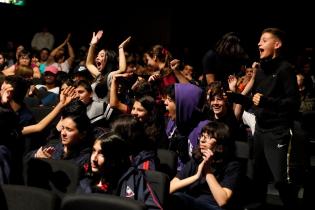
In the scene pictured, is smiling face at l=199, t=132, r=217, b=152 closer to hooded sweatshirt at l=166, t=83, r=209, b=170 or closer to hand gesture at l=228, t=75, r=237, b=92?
hooded sweatshirt at l=166, t=83, r=209, b=170

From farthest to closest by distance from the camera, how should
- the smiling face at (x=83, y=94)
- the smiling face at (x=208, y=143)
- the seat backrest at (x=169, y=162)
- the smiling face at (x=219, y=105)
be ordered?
1. the smiling face at (x=83, y=94)
2. the smiling face at (x=219, y=105)
3. the seat backrest at (x=169, y=162)
4. the smiling face at (x=208, y=143)

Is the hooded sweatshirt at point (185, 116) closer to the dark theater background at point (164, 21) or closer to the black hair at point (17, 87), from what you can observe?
the black hair at point (17, 87)

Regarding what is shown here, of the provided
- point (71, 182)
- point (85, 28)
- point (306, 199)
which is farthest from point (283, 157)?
point (85, 28)

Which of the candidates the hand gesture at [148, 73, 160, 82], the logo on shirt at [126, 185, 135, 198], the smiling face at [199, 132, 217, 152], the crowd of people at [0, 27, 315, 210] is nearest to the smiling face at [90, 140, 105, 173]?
the crowd of people at [0, 27, 315, 210]

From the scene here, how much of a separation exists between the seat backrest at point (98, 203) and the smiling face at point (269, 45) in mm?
1790

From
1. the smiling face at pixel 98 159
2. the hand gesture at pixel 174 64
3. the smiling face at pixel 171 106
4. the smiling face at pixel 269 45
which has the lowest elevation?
the smiling face at pixel 98 159

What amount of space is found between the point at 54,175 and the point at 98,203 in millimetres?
818

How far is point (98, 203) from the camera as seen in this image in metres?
2.07

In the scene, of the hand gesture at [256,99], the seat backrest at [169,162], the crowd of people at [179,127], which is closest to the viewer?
the crowd of people at [179,127]

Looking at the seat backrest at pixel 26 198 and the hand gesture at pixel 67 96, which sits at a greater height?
the hand gesture at pixel 67 96

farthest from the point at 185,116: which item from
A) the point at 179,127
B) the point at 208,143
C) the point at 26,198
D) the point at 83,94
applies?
the point at 26,198

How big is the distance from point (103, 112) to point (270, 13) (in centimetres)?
646

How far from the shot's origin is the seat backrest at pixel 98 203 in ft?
6.62

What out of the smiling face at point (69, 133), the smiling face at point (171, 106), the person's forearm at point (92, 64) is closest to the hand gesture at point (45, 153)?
the smiling face at point (69, 133)
